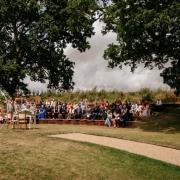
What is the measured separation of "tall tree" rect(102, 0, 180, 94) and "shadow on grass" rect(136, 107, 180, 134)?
2.27m

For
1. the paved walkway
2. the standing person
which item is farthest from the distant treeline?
the paved walkway

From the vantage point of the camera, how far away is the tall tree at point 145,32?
29047 millimetres

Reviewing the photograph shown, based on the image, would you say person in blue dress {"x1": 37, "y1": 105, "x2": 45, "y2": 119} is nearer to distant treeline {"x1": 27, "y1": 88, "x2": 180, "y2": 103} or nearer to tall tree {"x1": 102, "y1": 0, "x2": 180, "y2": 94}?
tall tree {"x1": 102, "y1": 0, "x2": 180, "y2": 94}

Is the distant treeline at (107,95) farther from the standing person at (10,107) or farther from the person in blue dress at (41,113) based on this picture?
the standing person at (10,107)

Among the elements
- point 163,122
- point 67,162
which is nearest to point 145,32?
point 163,122

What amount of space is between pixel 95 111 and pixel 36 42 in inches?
443

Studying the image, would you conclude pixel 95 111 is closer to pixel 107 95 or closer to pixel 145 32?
pixel 145 32

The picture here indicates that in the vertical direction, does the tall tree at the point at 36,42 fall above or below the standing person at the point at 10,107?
above

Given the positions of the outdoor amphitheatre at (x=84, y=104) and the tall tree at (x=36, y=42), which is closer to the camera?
the outdoor amphitheatre at (x=84, y=104)

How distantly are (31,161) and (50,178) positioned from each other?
60.8 inches

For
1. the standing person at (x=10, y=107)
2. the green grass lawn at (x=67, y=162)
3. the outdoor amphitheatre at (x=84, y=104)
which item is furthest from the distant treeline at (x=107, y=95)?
the green grass lawn at (x=67, y=162)

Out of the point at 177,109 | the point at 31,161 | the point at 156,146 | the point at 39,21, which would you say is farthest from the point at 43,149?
the point at 39,21

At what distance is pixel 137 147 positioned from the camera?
71.5ft

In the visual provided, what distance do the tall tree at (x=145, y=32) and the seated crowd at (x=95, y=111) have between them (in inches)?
104
